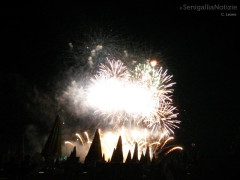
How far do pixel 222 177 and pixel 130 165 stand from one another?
345 inches

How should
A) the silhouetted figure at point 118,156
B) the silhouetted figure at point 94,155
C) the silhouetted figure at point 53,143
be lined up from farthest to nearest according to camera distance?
1. the silhouetted figure at point 118,156
2. the silhouetted figure at point 94,155
3. the silhouetted figure at point 53,143

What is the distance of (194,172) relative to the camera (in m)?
29.2

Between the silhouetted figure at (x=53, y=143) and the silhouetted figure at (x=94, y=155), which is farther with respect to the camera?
the silhouetted figure at (x=94, y=155)

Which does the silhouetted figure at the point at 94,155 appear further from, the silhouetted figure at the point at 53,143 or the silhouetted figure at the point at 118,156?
the silhouetted figure at the point at 53,143

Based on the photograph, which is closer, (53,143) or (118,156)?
(53,143)

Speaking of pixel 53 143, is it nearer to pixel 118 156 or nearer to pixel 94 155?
pixel 94 155

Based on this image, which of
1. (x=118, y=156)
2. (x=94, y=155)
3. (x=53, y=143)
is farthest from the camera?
(x=118, y=156)

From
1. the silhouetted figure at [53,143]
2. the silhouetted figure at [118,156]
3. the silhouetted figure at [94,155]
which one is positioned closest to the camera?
the silhouetted figure at [53,143]

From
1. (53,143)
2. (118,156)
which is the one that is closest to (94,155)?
(118,156)

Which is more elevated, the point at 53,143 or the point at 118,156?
the point at 53,143

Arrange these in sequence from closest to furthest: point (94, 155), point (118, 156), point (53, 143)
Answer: point (53, 143) → point (94, 155) → point (118, 156)

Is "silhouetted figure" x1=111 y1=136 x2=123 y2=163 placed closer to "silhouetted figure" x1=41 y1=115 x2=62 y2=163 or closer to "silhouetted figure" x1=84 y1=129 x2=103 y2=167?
"silhouetted figure" x1=84 y1=129 x2=103 y2=167

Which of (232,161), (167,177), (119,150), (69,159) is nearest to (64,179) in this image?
(69,159)

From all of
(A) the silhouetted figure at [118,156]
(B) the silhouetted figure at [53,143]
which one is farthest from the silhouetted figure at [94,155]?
(B) the silhouetted figure at [53,143]
